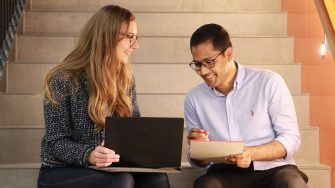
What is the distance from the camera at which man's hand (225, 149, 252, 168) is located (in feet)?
8.51

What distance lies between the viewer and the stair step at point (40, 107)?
11.9 feet

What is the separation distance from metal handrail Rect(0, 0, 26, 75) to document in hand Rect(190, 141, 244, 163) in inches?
67.0

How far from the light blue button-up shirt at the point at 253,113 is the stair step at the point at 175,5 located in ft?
6.14

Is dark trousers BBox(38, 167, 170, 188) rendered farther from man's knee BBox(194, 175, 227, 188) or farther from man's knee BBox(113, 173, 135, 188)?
man's knee BBox(194, 175, 227, 188)

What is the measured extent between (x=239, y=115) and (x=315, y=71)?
0.98 metres

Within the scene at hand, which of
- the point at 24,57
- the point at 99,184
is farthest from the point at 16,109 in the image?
the point at 99,184

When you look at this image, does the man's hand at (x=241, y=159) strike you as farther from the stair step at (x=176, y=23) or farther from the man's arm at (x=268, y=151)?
the stair step at (x=176, y=23)

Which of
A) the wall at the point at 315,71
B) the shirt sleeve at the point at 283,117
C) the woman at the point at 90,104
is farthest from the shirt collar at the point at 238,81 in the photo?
the wall at the point at 315,71

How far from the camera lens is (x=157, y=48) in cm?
427

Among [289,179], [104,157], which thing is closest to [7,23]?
[104,157]

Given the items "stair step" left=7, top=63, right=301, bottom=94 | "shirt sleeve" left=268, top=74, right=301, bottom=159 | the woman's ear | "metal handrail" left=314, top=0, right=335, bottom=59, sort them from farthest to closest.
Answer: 1. "stair step" left=7, top=63, right=301, bottom=94
2. "metal handrail" left=314, top=0, right=335, bottom=59
3. the woman's ear
4. "shirt sleeve" left=268, top=74, right=301, bottom=159

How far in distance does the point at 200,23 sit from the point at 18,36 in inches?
48.0

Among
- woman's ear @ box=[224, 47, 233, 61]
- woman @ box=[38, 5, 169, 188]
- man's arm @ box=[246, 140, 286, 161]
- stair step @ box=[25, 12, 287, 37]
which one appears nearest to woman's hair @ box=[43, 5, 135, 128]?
woman @ box=[38, 5, 169, 188]

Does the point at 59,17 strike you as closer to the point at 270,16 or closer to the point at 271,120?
the point at 270,16
